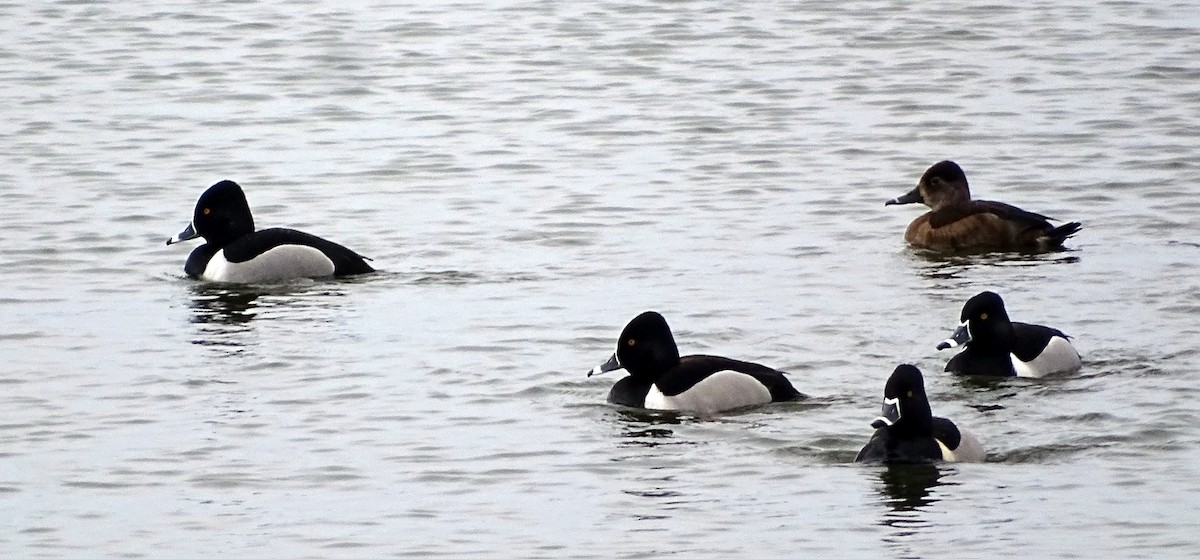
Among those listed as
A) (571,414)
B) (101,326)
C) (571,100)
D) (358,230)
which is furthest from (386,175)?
(571,414)

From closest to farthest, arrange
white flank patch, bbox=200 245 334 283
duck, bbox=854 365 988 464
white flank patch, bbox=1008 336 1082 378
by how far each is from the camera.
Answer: duck, bbox=854 365 988 464
white flank patch, bbox=1008 336 1082 378
white flank patch, bbox=200 245 334 283

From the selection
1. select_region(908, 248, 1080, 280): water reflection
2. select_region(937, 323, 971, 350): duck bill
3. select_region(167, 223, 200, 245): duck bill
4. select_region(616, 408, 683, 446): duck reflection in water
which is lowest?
select_region(908, 248, 1080, 280): water reflection

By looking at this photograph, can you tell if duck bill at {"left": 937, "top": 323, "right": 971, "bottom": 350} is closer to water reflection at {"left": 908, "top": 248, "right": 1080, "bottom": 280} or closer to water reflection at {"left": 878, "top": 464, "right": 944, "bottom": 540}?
water reflection at {"left": 878, "top": 464, "right": 944, "bottom": 540}

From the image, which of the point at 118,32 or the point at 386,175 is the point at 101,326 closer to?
the point at 386,175

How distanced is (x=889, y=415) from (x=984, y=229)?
6642 mm

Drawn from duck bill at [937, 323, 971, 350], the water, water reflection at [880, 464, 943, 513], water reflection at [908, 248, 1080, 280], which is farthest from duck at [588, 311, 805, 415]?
water reflection at [908, 248, 1080, 280]

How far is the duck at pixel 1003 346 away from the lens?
13.3 m

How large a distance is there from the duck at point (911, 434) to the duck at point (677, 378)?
4.29 feet

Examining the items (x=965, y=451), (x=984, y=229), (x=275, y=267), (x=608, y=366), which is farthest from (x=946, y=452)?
(x=275, y=267)

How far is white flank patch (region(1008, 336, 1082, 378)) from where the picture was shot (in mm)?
13305

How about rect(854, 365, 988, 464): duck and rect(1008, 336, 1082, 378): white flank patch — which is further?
rect(1008, 336, 1082, 378): white flank patch

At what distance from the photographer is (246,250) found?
679 inches

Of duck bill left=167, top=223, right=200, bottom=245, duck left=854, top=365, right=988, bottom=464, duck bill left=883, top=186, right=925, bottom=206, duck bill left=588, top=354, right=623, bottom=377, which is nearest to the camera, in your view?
duck left=854, top=365, right=988, bottom=464

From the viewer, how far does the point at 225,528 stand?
34.7 feet
